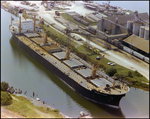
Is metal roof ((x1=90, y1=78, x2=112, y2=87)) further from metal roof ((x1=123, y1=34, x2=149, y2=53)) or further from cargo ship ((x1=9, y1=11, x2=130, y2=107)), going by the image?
metal roof ((x1=123, y1=34, x2=149, y2=53))

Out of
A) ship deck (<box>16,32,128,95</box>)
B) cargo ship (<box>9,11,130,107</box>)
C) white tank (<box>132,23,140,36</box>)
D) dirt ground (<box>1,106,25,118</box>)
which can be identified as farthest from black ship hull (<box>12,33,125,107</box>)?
white tank (<box>132,23,140,36</box>)

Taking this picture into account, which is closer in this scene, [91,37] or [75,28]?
[91,37]

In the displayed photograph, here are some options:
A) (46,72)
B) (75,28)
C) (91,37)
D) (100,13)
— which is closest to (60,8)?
(100,13)

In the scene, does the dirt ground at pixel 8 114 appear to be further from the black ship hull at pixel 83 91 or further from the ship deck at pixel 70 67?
the ship deck at pixel 70 67

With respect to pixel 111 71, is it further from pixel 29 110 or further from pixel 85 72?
pixel 29 110

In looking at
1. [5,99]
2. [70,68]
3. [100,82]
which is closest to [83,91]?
[100,82]

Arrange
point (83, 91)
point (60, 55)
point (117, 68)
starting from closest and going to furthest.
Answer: point (83, 91) < point (117, 68) < point (60, 55)

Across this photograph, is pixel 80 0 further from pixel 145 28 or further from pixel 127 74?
pixel 127 74
